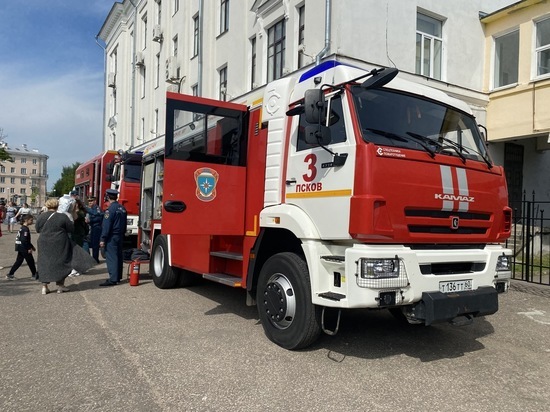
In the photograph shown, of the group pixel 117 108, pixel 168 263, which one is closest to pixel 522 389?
pixel 168 263

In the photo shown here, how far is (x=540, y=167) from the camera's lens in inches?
555

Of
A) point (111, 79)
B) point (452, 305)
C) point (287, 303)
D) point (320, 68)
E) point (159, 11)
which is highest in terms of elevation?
point (159, 11)

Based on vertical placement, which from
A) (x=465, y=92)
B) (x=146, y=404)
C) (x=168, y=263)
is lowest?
(x=146, y=404)

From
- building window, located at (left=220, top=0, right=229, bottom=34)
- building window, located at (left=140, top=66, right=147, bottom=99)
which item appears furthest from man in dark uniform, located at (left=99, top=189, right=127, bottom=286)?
building window, located at (left=140, top=66, right=147, bottom=99)

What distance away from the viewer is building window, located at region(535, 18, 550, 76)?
11.9 meters

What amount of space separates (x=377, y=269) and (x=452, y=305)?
812mm

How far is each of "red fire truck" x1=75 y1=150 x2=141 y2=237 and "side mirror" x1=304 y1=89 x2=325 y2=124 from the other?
28.7 ft

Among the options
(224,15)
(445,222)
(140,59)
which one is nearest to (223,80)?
(224,15)

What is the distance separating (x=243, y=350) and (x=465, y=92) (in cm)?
1090

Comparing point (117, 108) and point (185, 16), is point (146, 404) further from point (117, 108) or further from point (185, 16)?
point (117, 108)

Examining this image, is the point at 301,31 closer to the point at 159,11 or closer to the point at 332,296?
the point at 332,296

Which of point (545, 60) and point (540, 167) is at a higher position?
point (545, 60)

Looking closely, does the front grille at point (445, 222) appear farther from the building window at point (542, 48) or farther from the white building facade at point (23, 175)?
the white building facade at point (23, 175)

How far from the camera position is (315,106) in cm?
422
